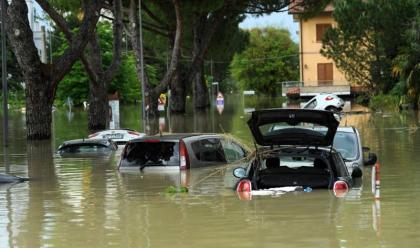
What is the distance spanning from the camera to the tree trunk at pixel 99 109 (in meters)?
38.5

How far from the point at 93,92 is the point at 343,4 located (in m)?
23.0

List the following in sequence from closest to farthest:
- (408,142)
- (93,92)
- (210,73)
→ (408,142) < (93,92) < (210,73)

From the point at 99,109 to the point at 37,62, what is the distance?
370 inches

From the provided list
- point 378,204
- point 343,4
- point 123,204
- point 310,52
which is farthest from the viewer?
point 310,52

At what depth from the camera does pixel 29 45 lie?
29484 millimetres

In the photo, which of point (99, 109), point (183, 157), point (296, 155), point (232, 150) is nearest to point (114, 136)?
point (99, 109)

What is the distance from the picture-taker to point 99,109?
39000mm

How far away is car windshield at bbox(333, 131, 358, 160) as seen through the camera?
14.8 m

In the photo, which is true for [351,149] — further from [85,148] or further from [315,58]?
[315,58]

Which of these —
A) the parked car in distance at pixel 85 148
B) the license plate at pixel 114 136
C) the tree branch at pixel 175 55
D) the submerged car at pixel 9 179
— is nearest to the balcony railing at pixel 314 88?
the tree branch at pixel 175 55

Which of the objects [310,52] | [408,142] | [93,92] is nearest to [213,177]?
[408,142]

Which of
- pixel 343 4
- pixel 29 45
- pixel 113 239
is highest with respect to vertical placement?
pixel 343 4

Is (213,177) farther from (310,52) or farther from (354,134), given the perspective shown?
(310,52)

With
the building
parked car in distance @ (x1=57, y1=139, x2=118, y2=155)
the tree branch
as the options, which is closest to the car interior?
parked car in distance @ (x1=57, y1=139, x2=118, y2=155)
